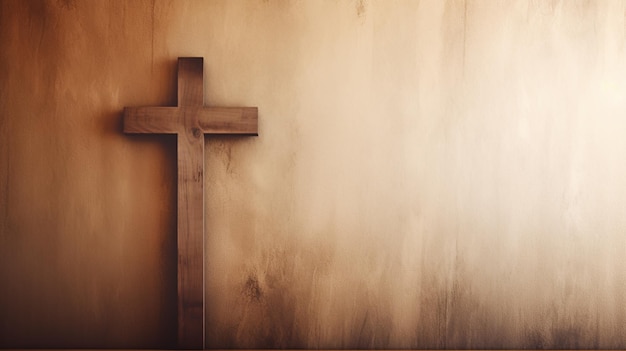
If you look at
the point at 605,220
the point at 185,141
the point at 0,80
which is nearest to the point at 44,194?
the point at 0,80

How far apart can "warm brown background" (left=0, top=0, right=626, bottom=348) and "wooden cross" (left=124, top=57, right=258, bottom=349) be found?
0.09m

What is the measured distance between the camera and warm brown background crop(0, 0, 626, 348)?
214cm

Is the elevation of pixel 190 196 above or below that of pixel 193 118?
below

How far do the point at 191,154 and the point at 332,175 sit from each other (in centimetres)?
57

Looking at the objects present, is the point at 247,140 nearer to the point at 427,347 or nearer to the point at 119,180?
the point at 119,180

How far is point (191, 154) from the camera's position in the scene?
2.08 meters

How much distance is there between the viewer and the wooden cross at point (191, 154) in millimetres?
2078

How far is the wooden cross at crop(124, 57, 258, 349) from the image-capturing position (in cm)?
208

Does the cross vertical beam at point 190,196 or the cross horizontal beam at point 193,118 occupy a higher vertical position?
the cross horizontal beam at point 193,118

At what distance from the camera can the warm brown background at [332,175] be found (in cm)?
214

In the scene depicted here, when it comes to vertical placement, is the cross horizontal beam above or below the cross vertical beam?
above

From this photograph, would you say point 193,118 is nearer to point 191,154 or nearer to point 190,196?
point 191,154

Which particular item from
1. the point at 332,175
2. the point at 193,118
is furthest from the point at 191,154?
the point at 332,175

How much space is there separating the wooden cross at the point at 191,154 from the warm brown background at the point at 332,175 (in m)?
0.09
